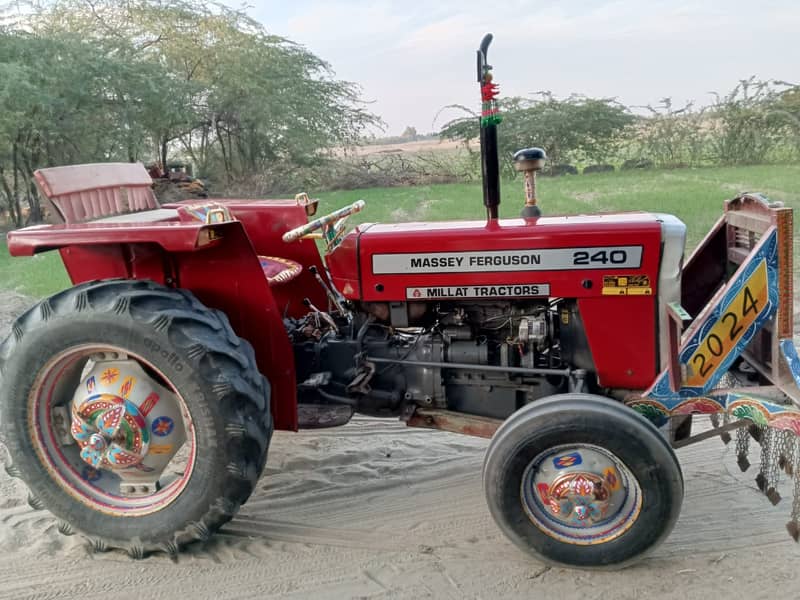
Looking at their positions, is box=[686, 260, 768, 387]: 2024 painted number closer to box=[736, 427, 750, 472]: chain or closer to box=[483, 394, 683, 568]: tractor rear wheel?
box=[483, 394, 683, 568]: tractor rear wheel

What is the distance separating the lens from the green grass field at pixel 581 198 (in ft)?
26.4

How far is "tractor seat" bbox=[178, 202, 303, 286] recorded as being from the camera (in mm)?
2441

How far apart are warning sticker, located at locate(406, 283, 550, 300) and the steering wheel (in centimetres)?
38

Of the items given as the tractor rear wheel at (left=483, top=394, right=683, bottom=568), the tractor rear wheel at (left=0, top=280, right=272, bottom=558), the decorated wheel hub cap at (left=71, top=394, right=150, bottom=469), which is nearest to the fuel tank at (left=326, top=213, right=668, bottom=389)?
the tractor rear wheel at (left=483, top=394, right=683, bottom=568)

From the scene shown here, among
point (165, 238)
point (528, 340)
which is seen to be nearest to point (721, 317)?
point (528, 340)

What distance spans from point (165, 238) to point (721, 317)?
2.05 metres

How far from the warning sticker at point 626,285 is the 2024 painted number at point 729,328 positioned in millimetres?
277

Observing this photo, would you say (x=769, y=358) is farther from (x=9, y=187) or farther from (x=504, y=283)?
(x=9, y=187)

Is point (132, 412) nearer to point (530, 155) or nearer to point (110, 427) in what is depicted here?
point (110, 427)

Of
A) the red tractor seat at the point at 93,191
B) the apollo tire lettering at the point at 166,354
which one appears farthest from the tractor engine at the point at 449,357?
the red tractor seat at the point at 93,191

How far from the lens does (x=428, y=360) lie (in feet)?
9.09

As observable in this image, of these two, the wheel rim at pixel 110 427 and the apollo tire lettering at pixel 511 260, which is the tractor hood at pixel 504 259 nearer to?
the apollo tire lettering at pixel 511 260

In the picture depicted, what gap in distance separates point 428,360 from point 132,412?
1183mm

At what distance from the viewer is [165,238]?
93.0 inches
